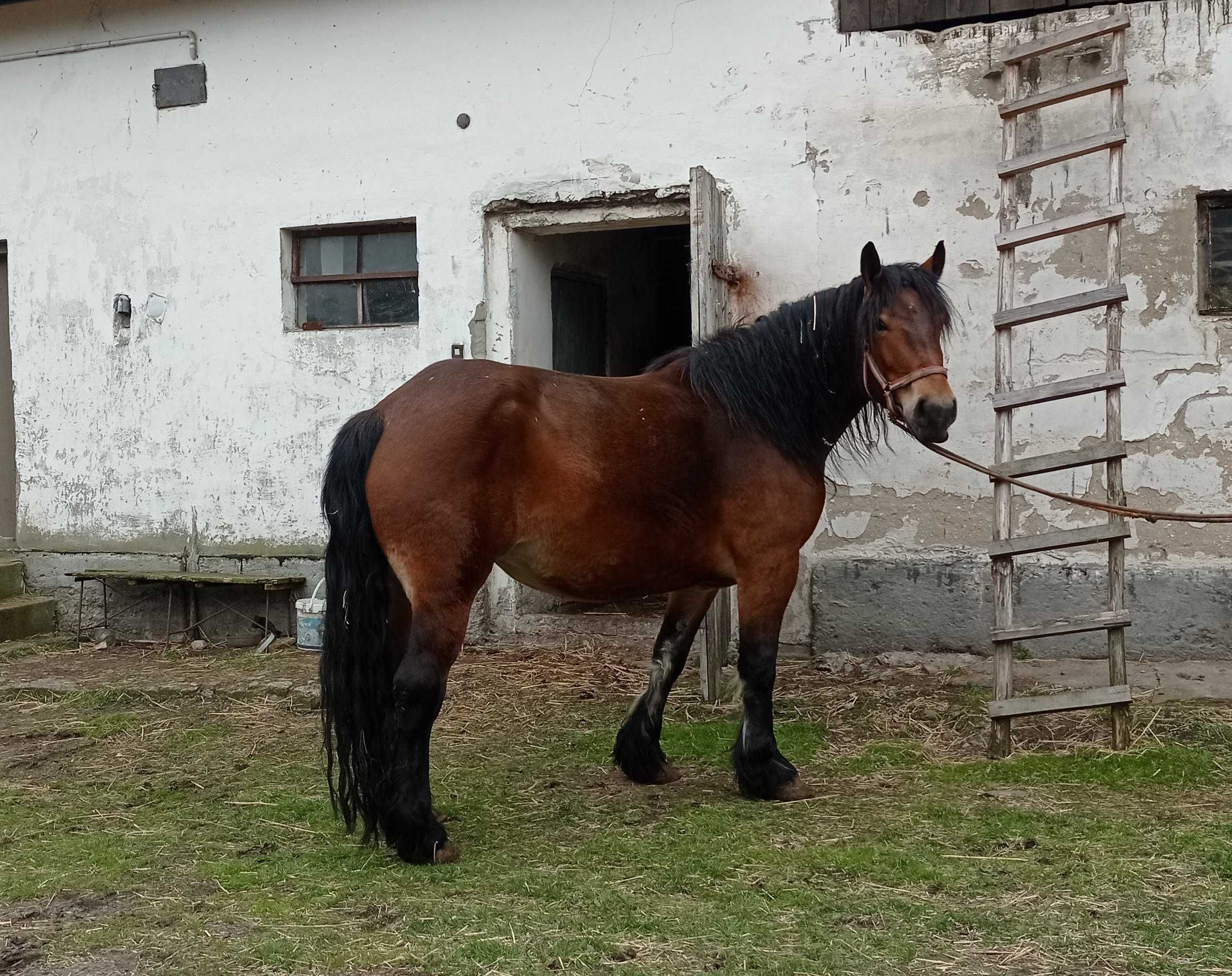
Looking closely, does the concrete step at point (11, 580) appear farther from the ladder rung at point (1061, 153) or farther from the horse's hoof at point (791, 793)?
the ladder rung at point (1061, 153)

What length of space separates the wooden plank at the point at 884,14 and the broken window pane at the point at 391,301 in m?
3.19

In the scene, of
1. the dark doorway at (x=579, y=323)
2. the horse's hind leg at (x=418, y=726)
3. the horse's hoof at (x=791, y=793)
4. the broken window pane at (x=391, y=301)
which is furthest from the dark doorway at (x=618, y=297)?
the horse's hind leg at (x=418, y=726)

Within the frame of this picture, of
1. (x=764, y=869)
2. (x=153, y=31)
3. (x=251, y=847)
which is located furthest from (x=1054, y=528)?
(x=153, y=31)

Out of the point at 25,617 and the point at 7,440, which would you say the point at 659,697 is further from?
the point at 7,440

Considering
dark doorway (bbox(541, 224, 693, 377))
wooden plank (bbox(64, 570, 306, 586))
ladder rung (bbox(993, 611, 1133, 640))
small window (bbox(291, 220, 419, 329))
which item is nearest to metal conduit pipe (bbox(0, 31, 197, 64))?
small window (bbox(291, 220, 419, 329))

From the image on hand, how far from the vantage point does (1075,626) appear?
464cm

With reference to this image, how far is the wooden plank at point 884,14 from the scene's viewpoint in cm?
633

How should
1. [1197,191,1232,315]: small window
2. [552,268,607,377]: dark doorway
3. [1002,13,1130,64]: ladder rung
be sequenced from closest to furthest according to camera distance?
[1002,13,1130,64]: ladder rung → [1197,191,1232,315]: small window → [552,268,607,377]: dark doorway

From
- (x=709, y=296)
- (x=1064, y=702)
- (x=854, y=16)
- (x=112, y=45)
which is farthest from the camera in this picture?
(x=112, y=45)

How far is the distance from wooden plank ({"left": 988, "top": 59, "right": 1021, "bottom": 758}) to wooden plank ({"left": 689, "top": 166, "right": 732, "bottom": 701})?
4.43 ft

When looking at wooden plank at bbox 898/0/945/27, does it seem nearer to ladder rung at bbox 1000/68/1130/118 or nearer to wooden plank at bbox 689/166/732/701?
ladder rung at bbox 1000/68/1130/118

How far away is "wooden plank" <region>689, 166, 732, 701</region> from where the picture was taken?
18.8 feet

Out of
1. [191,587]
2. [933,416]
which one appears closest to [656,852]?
[933,416]

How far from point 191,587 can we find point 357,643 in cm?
458
